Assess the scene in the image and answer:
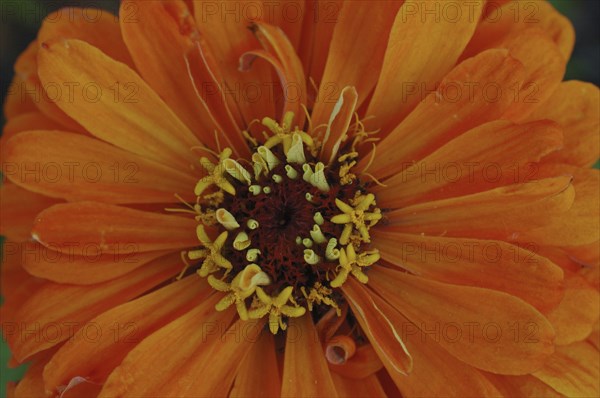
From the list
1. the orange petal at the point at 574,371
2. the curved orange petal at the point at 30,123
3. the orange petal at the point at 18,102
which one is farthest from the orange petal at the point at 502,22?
the orange petal at the point at 18,102

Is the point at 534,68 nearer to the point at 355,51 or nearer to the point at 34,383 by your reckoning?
the point at 355,51

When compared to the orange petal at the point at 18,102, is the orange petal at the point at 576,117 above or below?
above

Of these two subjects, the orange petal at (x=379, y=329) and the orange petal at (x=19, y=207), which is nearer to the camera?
the orange petal at (x=379, y=329)

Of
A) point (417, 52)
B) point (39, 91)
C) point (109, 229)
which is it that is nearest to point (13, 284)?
point (109, 229)

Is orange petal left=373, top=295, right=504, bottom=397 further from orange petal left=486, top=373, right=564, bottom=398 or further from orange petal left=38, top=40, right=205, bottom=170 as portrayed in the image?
orange petal left=38, top=40, right=205, bottom=170

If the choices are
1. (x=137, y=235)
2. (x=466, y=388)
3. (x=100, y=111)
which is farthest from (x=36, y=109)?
(x=466, y=388)

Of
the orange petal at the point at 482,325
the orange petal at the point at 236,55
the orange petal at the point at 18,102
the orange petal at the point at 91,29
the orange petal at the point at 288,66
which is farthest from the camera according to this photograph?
the orange petal at the point at 18,102

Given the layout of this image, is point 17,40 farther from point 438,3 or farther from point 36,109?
point 438,3

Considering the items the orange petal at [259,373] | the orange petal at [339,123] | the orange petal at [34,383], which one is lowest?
the orange petal at [34,383]

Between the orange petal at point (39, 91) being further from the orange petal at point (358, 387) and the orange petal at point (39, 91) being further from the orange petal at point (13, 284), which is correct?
the orange petal at point (358, 387)
